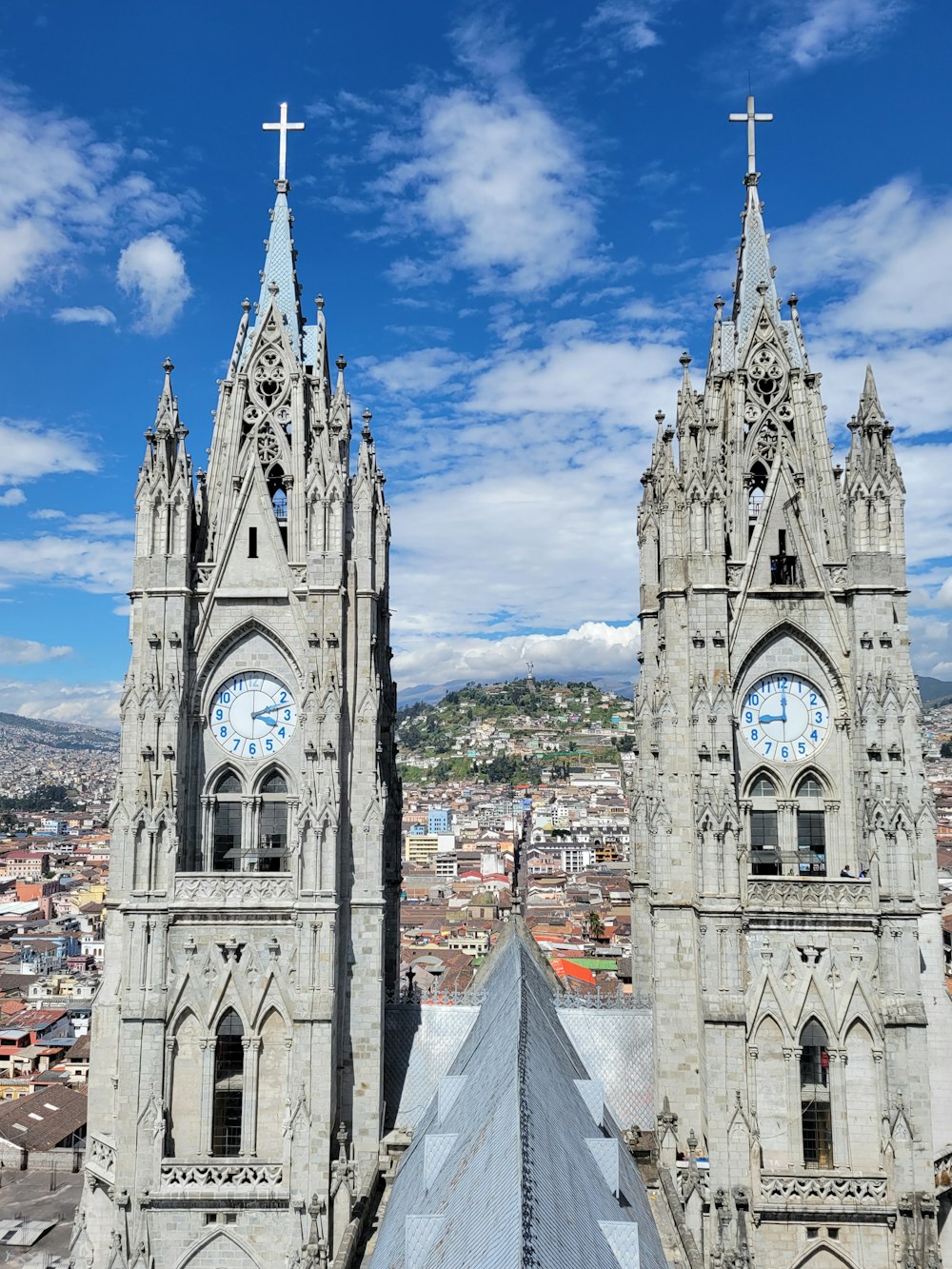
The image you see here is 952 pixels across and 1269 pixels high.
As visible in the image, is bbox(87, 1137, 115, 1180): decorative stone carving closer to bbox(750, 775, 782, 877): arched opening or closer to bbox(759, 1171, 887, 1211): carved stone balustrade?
bbox(759, 1171, 887, 1211): carved stone balustrade

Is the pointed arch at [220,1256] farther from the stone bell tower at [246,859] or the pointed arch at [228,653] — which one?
the pointed arch at [228,653]

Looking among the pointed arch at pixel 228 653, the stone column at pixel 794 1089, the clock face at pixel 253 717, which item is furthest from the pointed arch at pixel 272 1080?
the stone column at pixel 794 1089

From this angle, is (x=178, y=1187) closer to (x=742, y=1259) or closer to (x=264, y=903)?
(x=264, y=903)

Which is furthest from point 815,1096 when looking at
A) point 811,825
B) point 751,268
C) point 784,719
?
point 751,268

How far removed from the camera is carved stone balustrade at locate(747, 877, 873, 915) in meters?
24.0

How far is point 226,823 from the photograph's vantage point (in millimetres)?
25578

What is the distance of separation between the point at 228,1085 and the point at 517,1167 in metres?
10.8

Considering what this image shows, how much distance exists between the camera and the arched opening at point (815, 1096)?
2389 centimetres

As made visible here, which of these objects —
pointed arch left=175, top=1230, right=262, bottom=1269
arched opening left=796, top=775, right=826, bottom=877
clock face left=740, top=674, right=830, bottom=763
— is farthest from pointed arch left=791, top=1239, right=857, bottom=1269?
pointed arch left=175, top=1230, right=262, bottom=1269

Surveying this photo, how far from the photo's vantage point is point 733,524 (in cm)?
2633

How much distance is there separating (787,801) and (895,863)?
267 cm

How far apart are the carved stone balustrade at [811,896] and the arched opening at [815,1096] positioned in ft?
8.28

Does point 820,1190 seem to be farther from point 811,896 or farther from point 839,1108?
point 811,896

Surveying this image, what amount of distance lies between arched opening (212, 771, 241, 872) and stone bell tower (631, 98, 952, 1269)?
31.5 feet
